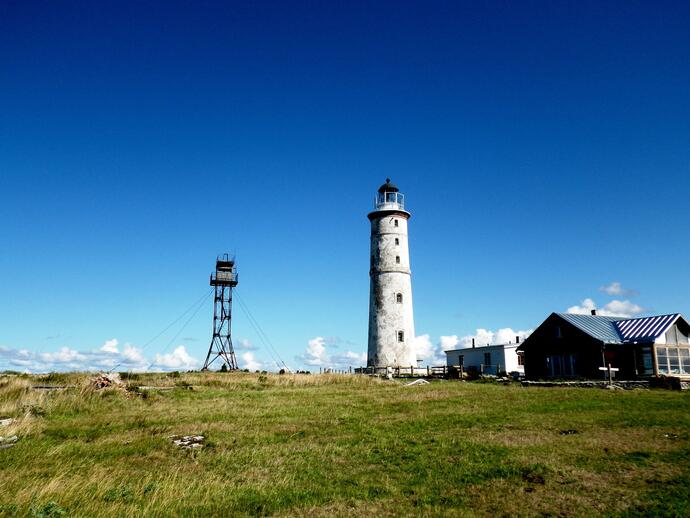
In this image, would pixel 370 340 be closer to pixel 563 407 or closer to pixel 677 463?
pixel 563 407

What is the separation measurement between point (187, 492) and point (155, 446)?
13.5ft

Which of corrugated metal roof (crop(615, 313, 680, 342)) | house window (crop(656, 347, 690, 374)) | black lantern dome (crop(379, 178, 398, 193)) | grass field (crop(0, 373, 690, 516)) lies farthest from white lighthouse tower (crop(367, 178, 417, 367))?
grass field (crop(0, 373, 690, 516))

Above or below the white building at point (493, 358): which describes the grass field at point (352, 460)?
below

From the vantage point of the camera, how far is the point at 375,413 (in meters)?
17.2

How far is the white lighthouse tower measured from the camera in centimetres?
4653

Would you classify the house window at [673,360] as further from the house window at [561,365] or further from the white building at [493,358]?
the white building at [493,358]

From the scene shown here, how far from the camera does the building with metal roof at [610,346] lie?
33812 mm

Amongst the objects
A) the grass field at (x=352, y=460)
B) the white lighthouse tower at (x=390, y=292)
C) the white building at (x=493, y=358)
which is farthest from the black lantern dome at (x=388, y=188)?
the grass field at (x=352, y=460)

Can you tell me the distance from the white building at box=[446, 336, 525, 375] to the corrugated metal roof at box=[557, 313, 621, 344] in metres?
9.76

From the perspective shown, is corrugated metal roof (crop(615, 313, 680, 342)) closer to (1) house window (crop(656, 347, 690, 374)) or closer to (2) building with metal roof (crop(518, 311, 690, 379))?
(2) building with metal roof (crop(518, 311, 690, 379))

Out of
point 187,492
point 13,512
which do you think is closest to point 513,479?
point 187,492

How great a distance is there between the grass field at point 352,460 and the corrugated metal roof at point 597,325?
1804cm

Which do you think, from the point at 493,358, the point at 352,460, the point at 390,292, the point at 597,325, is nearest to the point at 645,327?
the point at 597,325

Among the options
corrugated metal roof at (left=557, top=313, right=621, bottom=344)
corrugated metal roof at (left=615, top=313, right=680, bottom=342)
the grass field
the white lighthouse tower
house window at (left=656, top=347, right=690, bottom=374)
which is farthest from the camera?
the white lighthouse tower
